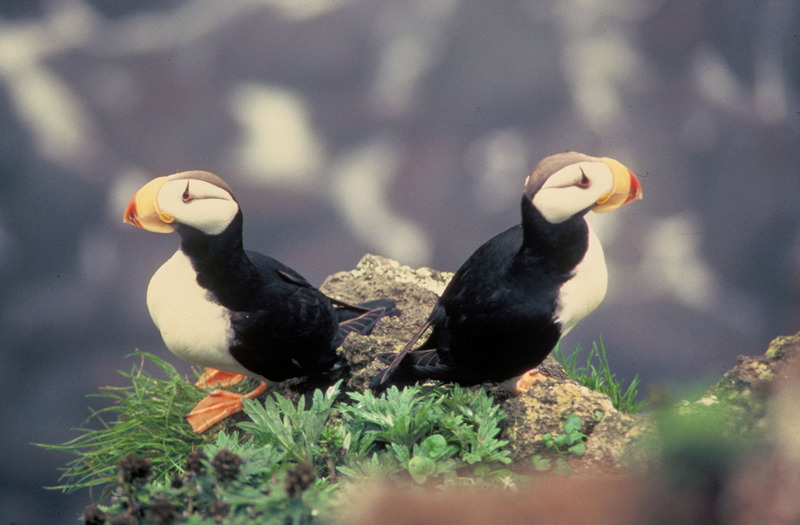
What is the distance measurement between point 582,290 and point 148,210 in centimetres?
105

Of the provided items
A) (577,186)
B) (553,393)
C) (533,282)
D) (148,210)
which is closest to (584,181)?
(577,186)

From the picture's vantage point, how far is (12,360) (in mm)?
2465

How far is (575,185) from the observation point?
1.47 meters

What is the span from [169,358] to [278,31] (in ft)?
4.41

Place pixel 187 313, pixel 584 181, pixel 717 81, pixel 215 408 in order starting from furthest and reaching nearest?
pixel 717 81, pixel 215 408, pixel 187 313, pixel 584 181

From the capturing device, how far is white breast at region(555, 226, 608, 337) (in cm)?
157

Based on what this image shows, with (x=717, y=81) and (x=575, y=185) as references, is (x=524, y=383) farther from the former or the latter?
(x=717, y=81)

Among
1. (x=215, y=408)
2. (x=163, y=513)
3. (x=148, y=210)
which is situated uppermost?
(x=148, y=210)

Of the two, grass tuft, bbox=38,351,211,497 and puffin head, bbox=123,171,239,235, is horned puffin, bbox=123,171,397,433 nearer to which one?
puffin head, bbox=123,171,239,235

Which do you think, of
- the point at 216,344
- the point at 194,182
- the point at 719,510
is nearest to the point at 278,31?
the point at 194,182

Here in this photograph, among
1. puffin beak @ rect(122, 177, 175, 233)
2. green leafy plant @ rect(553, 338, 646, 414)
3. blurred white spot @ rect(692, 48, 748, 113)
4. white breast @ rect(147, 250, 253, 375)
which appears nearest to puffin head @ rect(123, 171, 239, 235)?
puffin beak @ rect(122, 177, 175, 233)

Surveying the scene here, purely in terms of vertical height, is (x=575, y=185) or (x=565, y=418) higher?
(x=575, y=185)

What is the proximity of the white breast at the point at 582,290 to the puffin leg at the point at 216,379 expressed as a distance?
1.20 m

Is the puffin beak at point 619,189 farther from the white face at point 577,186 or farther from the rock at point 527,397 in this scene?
the rock at point 527,397
